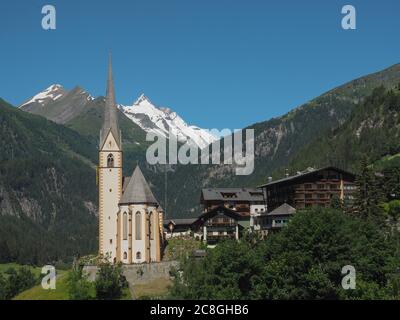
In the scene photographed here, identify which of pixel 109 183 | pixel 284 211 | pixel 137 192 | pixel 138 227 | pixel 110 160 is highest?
pixel 110 160

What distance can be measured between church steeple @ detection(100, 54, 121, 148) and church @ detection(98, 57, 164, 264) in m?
0.43

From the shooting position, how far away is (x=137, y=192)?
105m

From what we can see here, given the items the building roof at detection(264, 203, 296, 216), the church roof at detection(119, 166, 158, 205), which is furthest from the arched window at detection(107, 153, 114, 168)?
the building roof at detection(264, 203, 296, 216)

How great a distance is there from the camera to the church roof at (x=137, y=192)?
342 ft

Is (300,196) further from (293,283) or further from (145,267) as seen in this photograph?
(293,283)

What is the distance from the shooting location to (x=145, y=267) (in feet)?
298

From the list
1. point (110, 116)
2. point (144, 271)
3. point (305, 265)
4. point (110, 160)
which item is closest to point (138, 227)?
point (110, 160)

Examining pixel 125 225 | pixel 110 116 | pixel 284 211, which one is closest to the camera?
pixel 125 225

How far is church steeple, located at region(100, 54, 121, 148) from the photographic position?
111125mm

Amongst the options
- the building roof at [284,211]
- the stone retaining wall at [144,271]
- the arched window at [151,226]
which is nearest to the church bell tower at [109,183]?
the arched window at [151,226]

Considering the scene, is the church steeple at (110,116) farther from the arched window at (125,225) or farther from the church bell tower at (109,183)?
the arched window at (125,225)

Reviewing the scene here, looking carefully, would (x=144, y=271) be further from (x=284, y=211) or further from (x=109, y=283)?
(x=284, y=211)

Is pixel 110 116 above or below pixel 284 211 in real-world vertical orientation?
above

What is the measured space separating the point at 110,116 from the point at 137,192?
15316 mm
